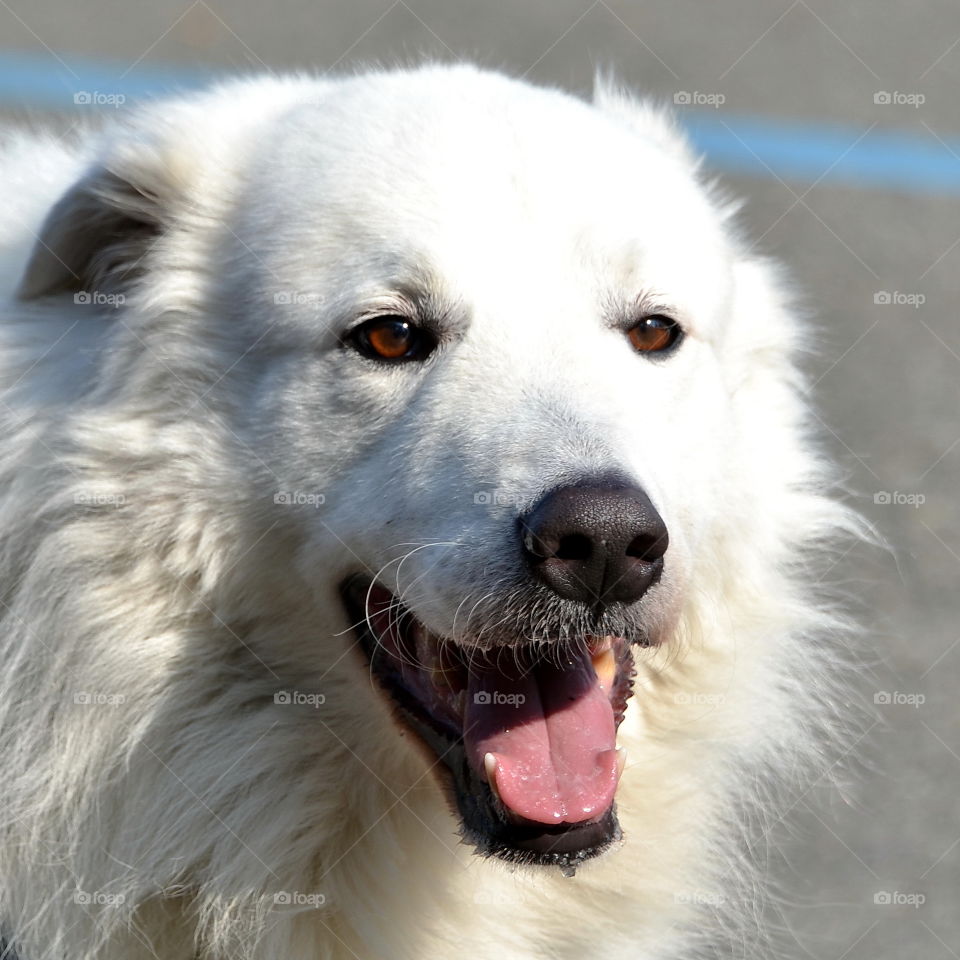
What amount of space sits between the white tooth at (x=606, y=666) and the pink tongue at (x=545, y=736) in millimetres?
42

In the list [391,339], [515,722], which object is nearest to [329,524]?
[391,339]

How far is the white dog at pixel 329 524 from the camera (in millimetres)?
2719

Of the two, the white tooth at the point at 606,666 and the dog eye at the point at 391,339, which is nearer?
the dog eye at the point at 391,339

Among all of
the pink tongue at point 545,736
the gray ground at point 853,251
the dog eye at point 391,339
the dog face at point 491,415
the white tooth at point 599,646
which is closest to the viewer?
the dog face at point 491,415

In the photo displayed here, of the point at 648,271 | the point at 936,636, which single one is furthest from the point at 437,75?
the point at 936,636

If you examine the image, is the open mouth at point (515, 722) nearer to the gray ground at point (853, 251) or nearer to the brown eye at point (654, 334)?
the brown eye at point (654, 334)

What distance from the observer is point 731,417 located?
3.31 metres

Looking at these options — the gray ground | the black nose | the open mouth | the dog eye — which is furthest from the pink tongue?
the gray ground

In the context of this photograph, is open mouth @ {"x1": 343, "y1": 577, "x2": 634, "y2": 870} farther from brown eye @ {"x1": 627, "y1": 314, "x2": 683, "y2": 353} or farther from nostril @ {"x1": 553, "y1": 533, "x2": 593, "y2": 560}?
brown eye @ {"x1": 627, "y1": 314, "x2": 683, "y2": 353}

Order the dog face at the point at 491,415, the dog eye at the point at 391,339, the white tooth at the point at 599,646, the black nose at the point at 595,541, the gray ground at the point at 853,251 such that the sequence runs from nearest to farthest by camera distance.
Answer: the black nose at the point at 595,541
the dog face at the point at 491,415
the dog eye at the point at 391,339
the white tooth at the point at 599,646
the gray ground at the point at 853,251

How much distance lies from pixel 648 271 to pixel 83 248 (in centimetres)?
135

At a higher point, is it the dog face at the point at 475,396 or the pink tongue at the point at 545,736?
the dog face at the point at 475,396

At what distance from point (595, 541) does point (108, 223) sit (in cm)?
149

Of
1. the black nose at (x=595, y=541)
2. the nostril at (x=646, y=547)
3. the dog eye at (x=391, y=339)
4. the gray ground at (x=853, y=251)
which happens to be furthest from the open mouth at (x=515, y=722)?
the gray ground at (x=853, y=251)
